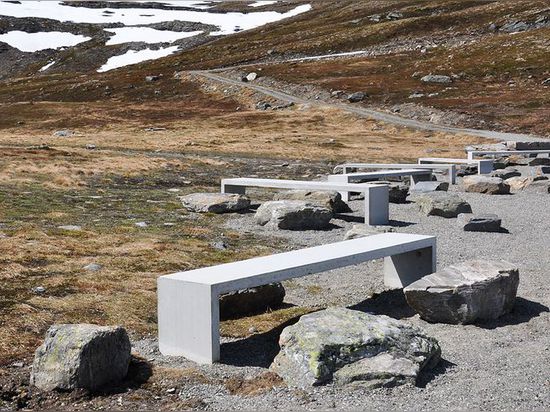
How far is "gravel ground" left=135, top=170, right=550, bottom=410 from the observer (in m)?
7.90

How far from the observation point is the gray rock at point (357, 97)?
82.2 metres

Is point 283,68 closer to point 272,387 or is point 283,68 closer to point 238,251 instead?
point 238,251

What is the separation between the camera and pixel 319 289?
13203 millimetres

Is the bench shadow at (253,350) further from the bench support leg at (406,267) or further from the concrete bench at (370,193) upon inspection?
the concrete bench at (370,193)

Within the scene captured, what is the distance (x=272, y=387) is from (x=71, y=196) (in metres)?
17.4

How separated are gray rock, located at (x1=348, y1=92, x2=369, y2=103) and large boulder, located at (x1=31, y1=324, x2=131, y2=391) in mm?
75421

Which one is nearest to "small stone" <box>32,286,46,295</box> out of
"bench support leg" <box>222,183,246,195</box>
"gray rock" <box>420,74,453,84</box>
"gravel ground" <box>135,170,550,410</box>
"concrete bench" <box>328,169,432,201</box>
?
"gravel ground" <box>135,170,550,410</box>

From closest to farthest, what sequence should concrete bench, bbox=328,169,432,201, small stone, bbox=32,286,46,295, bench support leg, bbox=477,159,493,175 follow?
small stone, bbox=32,286,46,295
concrete bench, bbox=328,169,432,201
bench support leg, bbox=477,159,493,175

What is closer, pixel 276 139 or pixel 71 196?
pixel 71 196

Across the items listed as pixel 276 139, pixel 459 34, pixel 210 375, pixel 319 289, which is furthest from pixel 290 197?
pixel 459 34

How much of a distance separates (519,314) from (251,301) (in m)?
4.01

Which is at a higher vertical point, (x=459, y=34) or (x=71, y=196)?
(x=459, y=34)

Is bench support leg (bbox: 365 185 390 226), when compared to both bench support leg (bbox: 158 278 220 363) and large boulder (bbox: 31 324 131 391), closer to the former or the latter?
bench support leg (bbox: 158 278 220 363)

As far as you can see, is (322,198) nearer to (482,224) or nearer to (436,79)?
(482,224)
